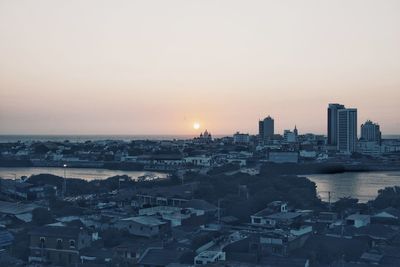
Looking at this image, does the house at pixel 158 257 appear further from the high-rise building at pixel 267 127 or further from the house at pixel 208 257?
the high-rise building at pixel 267 127

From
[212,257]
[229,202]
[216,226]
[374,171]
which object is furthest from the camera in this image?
[374,171]

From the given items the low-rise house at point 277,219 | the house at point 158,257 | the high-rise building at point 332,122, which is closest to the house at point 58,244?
the house at point 158,257

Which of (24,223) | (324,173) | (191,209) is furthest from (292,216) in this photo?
(324,173)

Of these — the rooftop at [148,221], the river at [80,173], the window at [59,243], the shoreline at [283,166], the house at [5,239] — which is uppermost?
the rooftop at [148,221]

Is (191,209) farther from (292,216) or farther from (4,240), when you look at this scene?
(4,240)

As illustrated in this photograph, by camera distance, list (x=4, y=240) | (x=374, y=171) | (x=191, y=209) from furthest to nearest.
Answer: (x=374, y=171) → (x=191, y=209) → (x=4, y=240)

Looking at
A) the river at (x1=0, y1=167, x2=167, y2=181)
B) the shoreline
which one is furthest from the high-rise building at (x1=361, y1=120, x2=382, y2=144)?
the river at (x1=0, y1=167, x2=167, y2=181)
